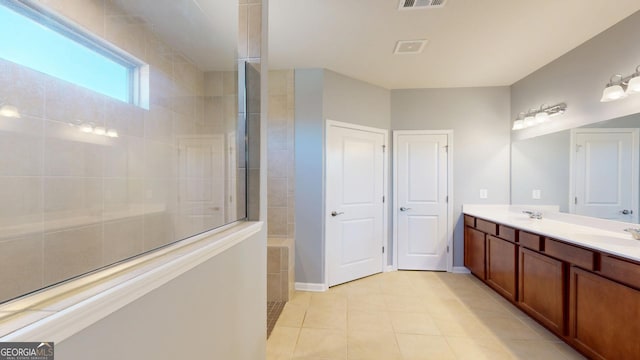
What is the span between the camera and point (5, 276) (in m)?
0.68

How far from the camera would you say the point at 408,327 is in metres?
2.37

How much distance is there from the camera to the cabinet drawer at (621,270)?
60.2 inches

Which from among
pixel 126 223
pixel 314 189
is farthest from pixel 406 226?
pixel 126 223

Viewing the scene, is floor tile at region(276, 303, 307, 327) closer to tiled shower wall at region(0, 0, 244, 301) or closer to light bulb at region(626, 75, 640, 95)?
tiled shower wall at region(0, 0, 244, 301)

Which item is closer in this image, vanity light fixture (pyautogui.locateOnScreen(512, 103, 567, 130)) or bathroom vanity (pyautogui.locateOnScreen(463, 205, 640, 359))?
bathroom vanity (pyautogui.locateOnScreen(463, 205, 640, 359))

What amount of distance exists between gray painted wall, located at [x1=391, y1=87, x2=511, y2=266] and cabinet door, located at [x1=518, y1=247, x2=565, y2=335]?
49.8 inches

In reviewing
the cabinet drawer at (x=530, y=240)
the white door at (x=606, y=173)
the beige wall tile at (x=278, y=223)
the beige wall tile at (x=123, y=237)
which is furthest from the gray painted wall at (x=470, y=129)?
the beige wall tile at (x=123, y=237)

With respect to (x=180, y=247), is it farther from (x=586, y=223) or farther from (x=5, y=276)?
(x=586, y=223)

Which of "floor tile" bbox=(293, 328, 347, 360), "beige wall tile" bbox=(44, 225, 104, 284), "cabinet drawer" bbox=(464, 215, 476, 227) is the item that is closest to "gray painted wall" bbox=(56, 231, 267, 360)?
"beige wall tile" bbox=(44, 225, 104, 284)

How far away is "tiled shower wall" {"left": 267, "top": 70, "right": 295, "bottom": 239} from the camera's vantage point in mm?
3236

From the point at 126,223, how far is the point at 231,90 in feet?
3.13

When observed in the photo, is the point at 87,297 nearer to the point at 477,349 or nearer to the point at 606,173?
the point at 477,349

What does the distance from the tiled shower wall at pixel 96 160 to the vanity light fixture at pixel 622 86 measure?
2.78 metres

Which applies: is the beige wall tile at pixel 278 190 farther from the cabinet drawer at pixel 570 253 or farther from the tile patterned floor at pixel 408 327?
the cabinet drawer at pixel 570 253
